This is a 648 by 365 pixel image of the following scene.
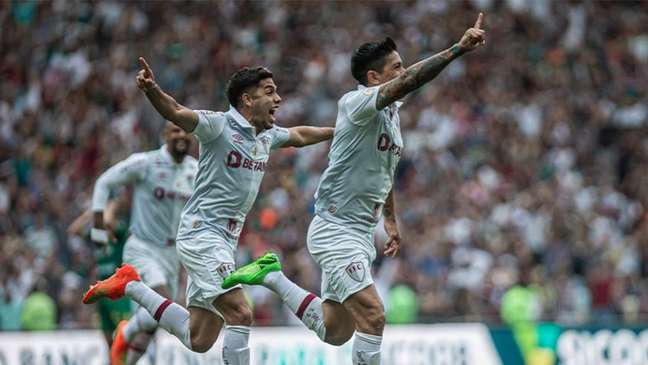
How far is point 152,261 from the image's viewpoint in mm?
13727

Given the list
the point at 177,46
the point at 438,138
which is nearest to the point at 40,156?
the point at 177,46

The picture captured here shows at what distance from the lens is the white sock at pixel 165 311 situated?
11.4 meters

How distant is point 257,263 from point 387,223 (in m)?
1.19

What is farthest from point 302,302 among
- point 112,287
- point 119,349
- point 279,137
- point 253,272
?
point 119,349

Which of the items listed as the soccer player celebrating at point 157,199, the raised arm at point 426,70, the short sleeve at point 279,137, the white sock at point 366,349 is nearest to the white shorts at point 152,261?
the soccer player celebrating at point 157,199

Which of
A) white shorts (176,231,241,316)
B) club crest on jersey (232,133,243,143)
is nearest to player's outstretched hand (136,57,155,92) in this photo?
club crest on jersey (232,133,243,143)

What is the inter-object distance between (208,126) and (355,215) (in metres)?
1.27

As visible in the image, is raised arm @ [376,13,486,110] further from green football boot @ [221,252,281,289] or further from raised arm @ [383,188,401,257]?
green football boot @ [221,252,281,289]

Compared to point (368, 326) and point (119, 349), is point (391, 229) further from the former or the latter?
point (119, 349)

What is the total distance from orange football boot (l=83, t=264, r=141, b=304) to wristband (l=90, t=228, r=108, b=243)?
138cm

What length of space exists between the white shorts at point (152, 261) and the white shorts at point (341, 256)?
2993 millimetres

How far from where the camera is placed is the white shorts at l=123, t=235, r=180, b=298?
44.7 feet

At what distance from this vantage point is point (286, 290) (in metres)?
11.2

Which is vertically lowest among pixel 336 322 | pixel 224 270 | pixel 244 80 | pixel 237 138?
pixel 336 322
